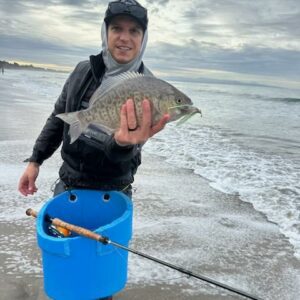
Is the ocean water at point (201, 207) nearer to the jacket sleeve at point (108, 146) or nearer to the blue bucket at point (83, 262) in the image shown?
the blue bucket at point (83, 262)

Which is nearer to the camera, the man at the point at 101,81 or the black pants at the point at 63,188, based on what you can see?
the man at the point at 101,81

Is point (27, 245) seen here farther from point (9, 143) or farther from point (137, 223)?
point (9, 143)

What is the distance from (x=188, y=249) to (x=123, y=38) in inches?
100

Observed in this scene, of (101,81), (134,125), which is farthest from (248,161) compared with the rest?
(134,125)

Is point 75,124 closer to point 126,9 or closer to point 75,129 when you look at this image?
point 75,129

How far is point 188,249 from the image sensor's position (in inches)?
181

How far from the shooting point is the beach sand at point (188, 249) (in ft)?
12.3

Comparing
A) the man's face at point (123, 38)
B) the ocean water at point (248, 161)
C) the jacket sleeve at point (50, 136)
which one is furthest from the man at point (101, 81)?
the ocean water at point (248, 161)

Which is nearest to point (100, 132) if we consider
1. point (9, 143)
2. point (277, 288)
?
point (277, 288)

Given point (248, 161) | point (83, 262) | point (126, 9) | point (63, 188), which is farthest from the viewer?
point (248, 161)

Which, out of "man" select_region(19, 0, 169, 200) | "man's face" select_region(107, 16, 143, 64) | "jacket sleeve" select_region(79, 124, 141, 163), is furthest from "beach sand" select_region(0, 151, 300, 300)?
"man's face" select_region(107, 16, 143, 64)

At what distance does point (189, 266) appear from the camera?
4.25 m

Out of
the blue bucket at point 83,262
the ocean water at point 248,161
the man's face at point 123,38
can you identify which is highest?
the man's face at point 123,38

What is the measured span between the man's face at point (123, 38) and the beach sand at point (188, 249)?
78.4 inches
